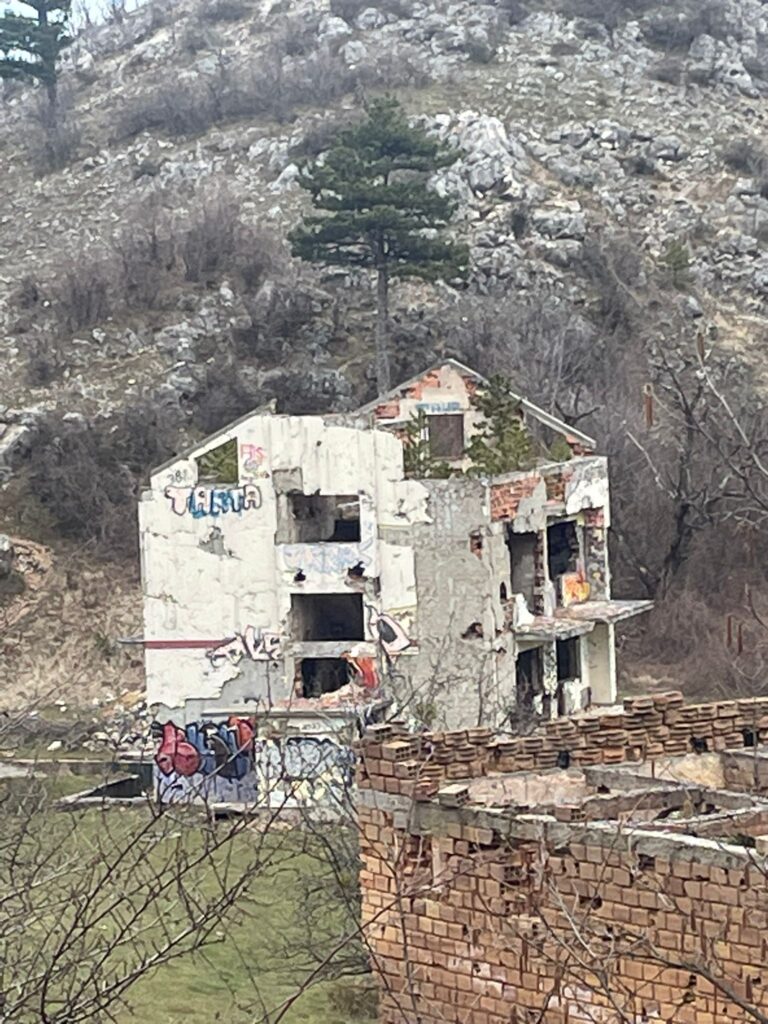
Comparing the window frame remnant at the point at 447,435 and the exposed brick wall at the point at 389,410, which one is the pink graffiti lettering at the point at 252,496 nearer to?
the exposed brick wall at the point at 389,410

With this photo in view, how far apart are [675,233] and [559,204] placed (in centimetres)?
395

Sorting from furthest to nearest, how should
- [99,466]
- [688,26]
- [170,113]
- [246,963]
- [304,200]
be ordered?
[688,26], [170,113], [304,200], [99,466], [246,963]

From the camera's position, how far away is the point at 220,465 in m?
29.6

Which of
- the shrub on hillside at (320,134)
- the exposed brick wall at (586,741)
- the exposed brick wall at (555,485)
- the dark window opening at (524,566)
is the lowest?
the exposed brick wall at (586,741)

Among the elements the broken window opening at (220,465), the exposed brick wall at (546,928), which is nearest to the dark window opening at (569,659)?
the broken window opening at (220,465)

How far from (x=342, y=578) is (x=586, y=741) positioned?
17021 mm

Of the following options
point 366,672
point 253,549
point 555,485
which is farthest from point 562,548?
point 253,549

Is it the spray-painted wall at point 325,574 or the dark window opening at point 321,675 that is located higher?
the spray-painted wall at point 325,574

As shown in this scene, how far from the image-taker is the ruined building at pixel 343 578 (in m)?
29.1

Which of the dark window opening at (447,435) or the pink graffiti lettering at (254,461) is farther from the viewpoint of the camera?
the dark window opening at (447,435)

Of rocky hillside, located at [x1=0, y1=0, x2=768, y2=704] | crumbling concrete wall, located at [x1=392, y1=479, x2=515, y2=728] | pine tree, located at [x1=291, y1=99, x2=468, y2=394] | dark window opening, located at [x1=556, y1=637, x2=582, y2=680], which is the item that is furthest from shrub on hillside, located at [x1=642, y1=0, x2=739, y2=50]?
crumbling concrete wall, located at [x1=392, y1=479, x2=515, y2=728]

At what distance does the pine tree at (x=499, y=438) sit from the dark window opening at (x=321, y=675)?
413 cm

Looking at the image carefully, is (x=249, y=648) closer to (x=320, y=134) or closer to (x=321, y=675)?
(x=321, y=675)

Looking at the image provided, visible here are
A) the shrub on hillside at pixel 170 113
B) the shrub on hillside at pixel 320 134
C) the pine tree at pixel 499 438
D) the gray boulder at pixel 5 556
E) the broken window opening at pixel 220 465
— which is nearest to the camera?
the broken window opening at pixel 220 465
